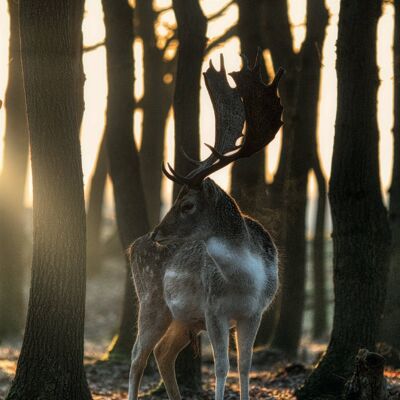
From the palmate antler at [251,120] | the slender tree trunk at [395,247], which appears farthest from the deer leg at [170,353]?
the slender tree trunk at [395,247]

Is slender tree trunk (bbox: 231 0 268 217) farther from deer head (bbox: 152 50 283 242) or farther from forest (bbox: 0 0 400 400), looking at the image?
deer head (bbox: 152 50 283 242)

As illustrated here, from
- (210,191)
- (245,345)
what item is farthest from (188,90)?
(245,345)

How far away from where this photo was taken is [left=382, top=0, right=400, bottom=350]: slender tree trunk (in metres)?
14.8

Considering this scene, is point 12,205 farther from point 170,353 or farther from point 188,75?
point 170,353

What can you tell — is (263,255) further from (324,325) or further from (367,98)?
(324,325)

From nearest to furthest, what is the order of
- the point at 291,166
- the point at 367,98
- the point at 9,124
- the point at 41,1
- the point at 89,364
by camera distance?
the point at 41,1 < the point at 367,98 < the point at 89,364 < the point at 291,166 < the point at 9,124

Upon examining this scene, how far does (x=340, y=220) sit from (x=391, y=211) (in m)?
4.44

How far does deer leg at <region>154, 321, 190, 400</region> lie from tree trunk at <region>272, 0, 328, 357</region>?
5.22 meters

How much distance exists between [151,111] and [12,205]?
407 centimetres

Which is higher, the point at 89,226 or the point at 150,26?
the point at 150,26

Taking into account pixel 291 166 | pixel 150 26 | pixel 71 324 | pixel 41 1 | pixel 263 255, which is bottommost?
pixel 71 324

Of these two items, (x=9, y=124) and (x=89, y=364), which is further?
(x=9, y=124)

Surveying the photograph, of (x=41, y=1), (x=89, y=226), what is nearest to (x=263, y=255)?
(x=41, y=1)

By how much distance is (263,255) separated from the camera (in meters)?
9.84
